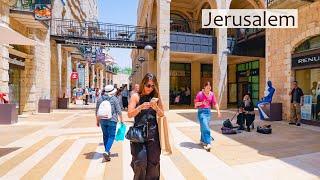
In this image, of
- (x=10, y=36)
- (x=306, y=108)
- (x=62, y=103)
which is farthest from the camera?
(x=62, y=103)

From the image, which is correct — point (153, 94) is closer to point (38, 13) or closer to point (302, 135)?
point (302, 135)

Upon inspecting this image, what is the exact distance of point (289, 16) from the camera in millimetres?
12906

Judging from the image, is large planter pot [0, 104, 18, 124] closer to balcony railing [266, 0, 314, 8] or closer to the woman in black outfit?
the woman in black outfit

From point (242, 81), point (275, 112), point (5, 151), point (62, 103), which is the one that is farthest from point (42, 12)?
point (242, 81)

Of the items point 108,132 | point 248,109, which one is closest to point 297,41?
point 248,109

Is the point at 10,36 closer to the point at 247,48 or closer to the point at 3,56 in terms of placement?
the point at 3,56

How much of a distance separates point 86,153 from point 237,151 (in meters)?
3.67

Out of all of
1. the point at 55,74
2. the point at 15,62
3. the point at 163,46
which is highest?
the point at 163,46

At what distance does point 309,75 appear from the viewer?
12383 mm

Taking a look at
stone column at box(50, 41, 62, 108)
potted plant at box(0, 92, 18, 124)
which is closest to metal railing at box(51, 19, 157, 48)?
stone column at box(50, 41, 62, 108)

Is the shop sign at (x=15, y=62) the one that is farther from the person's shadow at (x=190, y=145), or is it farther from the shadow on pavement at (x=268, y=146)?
the shadow on pavement at (x=268, y=146)

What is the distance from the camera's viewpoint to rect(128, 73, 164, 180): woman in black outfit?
3.67 m

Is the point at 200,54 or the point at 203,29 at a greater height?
the point at 203,29

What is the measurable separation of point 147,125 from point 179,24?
24247 mm
